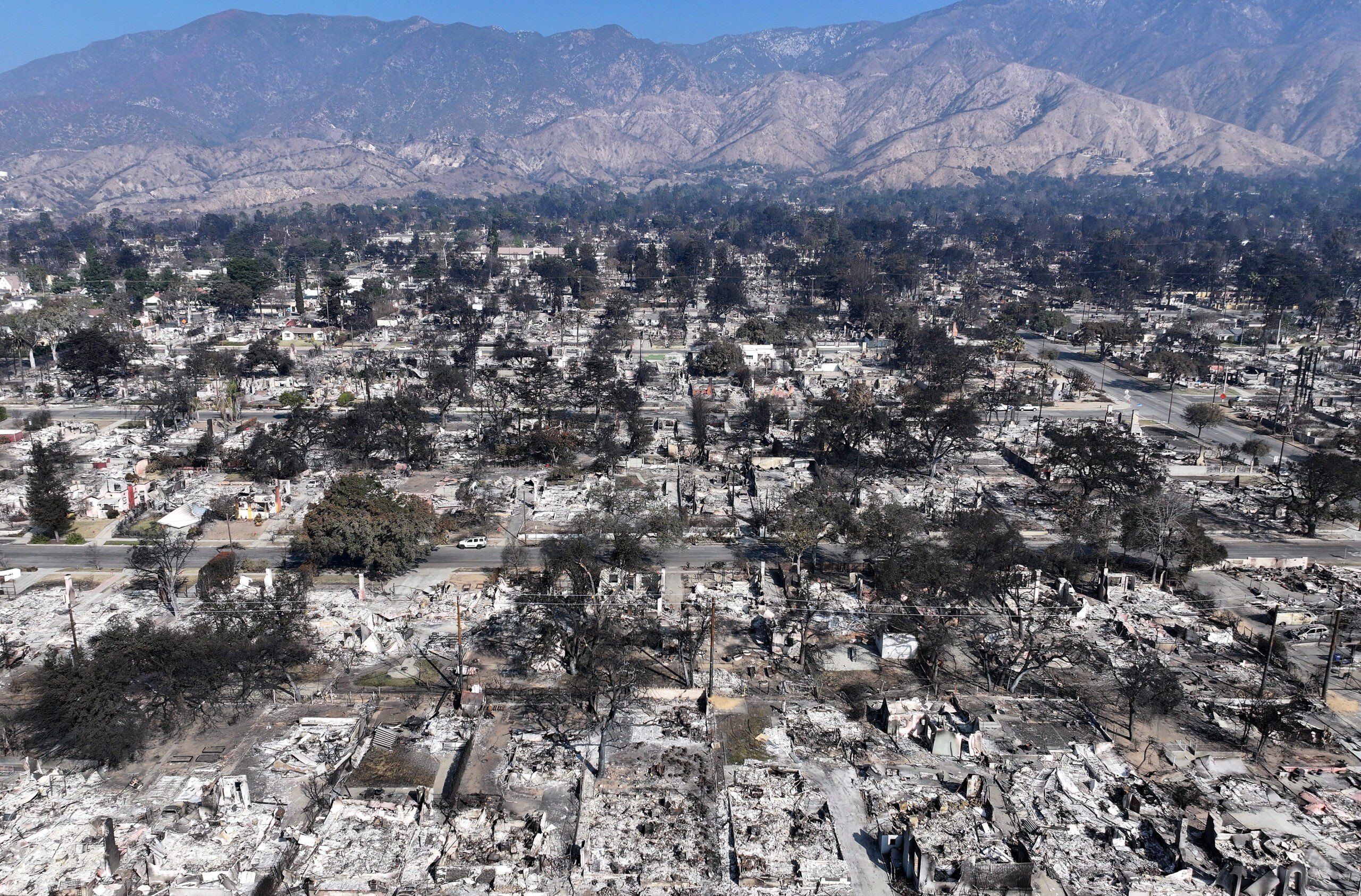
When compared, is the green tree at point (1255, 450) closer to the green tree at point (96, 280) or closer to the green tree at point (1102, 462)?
the green tree at point (1102, 462)

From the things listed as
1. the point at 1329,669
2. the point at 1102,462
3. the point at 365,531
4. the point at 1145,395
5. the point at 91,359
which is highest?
the point at 91,359

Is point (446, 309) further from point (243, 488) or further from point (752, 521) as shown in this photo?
point (752, 521)

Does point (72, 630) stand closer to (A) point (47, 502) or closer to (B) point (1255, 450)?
(A) point (47, 502)

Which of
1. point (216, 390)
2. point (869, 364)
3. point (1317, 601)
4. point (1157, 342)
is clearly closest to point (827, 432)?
point (1317, 601)

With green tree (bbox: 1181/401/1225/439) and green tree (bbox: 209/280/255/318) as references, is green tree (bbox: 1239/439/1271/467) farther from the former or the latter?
green tree (bbox: 209/280/255/318)

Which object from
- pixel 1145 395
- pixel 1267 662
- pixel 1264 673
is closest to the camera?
pixel 1264 673

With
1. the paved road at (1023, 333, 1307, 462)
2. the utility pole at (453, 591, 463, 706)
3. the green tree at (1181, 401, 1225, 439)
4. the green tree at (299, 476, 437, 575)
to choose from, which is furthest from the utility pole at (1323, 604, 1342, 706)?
the green tree at (299, 476, 437, 575)

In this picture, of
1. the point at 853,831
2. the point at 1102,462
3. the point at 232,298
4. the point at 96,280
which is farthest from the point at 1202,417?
the point at 96,280
